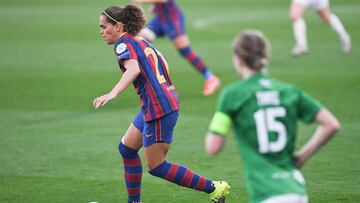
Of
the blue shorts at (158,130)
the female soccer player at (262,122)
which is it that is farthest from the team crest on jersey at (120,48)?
the female soccer player at (262,122)

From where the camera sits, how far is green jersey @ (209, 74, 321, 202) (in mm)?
5055

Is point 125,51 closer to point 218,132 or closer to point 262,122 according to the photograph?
point 218,132

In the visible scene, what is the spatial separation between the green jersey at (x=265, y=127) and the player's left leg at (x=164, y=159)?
2233 mm

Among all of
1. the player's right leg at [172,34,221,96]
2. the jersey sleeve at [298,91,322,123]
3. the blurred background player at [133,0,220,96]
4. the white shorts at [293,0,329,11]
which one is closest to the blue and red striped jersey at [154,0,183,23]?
the blurred background player at [133,0,220,96]

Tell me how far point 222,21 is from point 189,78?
10753 millimetres

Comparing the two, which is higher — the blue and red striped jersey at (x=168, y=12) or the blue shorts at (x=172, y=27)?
the blue and red striped jersey at (x=168, y=12)

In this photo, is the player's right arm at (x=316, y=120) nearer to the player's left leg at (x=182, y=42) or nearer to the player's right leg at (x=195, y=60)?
the player's right leg at (x=195, y=60)

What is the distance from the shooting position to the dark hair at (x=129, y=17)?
24.2 ft

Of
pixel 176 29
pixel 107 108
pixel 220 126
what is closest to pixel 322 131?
pixel 220 126

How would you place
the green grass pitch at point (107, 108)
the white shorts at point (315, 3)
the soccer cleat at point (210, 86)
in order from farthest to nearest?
the white shorts at point (315, 3)
the soccer cleat at point (210, 86)
the green grass pitch at point (107, 108)

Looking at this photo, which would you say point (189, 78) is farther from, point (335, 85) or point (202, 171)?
point (202, 171)

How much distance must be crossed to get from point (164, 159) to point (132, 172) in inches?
17.7

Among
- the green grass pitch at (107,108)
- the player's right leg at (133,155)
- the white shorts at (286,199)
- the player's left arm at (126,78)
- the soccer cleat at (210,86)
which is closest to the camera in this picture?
the white shorts at (286,199)

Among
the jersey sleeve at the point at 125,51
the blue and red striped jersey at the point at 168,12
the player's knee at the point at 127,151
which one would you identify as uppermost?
the jersey sleeve at the point at 125,51
